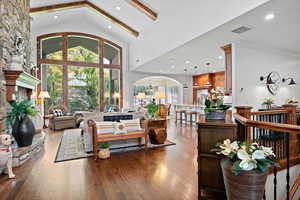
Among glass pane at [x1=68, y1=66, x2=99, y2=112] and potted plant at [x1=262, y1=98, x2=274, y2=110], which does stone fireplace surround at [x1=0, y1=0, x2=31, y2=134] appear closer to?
glass pane at [x1=68, y1=66, x2=99, y2=112]

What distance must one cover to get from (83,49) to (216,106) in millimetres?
8420

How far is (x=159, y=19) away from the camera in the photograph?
5758 millimetres

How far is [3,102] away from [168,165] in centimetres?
362

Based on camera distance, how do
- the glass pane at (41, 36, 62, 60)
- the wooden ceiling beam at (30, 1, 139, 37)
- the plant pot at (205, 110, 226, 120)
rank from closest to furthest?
the plant pot at (205, 110, 226, 120) < the wooden ceiling beam at (30, 1, 139, 37) < the glass pane at (41, 36, 62, 60)

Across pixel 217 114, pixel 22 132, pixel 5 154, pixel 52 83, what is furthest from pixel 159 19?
pixel 52 83

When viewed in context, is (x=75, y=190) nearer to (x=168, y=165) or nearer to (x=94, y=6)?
(x=168, y=165)

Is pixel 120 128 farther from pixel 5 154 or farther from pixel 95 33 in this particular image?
pixel 95 33

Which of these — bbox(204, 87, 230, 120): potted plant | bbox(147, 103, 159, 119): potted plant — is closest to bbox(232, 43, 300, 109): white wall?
bbox(147, 103, 159, 119): potted plant

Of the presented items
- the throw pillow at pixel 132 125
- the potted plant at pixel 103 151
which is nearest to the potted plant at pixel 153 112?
the throw pillow at pixel 132 125

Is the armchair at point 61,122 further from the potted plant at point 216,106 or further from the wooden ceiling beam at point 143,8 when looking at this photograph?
the potted plant at point 216,106

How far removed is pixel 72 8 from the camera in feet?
22.9

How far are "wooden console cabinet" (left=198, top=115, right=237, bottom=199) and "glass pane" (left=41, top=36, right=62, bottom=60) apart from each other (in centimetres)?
848

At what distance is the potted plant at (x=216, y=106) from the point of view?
7.06 ft

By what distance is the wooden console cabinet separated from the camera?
6.43 ft
